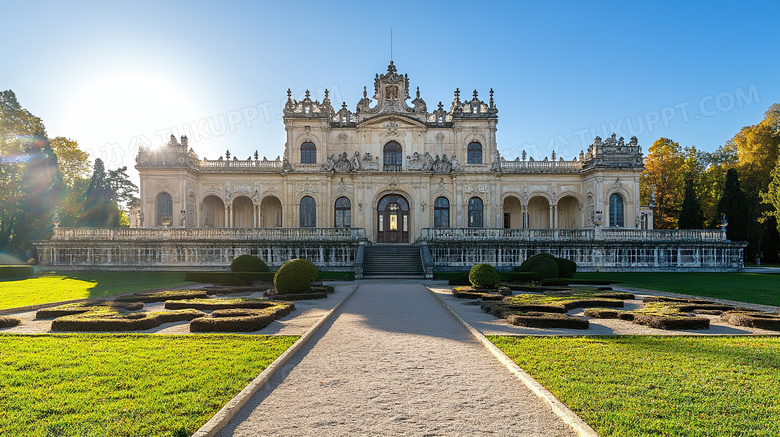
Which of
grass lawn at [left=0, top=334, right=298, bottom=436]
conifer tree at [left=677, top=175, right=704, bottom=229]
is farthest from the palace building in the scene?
grass lawn at [left=0, top=334, right=298, bottom=436]

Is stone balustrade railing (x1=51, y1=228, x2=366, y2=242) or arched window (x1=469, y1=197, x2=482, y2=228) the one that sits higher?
arched window (x1=469, y1=197, x2=482, y2=228)

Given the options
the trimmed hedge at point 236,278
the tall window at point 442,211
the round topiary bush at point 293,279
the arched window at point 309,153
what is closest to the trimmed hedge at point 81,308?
the round topiary bush at point 293,279

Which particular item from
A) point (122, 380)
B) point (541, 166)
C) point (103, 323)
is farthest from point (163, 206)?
point (122, 380)

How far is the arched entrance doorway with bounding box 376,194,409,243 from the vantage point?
4338 centimetres

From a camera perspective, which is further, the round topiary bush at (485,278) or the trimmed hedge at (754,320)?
the round topiary bush at (485,278)

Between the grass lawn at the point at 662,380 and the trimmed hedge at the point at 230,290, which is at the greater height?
the grass lawn at the point at 662,380

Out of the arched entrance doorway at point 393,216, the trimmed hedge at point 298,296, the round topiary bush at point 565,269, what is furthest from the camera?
the arched entrance doorway at point 393,216

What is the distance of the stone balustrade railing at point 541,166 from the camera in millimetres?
44281

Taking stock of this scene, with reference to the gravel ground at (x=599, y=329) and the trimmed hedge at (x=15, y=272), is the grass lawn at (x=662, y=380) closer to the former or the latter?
the gravel ground at (x=599, y=329)

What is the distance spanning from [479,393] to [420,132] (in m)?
38.6

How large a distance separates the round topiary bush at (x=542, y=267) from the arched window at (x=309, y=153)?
24.9 m

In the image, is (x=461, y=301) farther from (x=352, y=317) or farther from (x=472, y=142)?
(x=472, y=142)

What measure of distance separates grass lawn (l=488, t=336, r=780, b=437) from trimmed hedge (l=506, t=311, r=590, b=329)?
124cm

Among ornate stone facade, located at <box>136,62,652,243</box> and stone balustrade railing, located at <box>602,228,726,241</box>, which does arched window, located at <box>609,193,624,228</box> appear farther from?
stone balustrade railing, located at <box>602,228,726,241</box>
